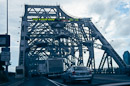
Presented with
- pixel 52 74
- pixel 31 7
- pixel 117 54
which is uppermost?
pixel 31 7

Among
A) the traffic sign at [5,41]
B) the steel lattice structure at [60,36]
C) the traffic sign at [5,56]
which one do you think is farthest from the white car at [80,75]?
the steel lattice structure at [60,36]

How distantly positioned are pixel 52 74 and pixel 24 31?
23.9 metres

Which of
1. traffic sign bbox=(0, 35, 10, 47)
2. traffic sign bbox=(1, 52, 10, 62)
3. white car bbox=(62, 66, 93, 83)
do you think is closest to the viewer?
white car bbox=(62, 66, 93, 83)

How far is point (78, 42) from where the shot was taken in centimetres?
6944

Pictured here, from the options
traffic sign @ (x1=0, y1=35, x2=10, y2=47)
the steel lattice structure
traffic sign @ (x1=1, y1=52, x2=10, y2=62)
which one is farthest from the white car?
the steel lattice structure

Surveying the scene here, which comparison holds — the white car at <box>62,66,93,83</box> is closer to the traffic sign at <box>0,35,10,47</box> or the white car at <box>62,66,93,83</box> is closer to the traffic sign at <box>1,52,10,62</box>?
the traffic sign at <box>1,52,10,62</box>

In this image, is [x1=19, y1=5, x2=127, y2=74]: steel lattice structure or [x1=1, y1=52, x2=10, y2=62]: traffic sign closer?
[x1=1, y1=52, x2=10, y2=62]: traffic sign

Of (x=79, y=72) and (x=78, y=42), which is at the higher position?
(x=78, y=42)

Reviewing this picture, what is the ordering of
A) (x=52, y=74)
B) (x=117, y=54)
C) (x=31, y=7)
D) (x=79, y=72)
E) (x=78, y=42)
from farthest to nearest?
(x=31, y=7) < (x=78, y=42) < (x=117, y=54) < (x=52, y=74) < (x=79, y=72)

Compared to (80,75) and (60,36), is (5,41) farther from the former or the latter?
(60,36)

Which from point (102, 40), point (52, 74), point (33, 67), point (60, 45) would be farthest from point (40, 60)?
point (52, 74)

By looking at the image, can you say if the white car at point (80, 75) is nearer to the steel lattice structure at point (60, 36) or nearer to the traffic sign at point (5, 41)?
the traffic sign at point (5, 41)

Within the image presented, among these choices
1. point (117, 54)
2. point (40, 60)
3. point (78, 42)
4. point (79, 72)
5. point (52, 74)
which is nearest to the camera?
point (79, 72)

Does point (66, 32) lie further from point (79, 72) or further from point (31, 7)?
point (79, 72)
